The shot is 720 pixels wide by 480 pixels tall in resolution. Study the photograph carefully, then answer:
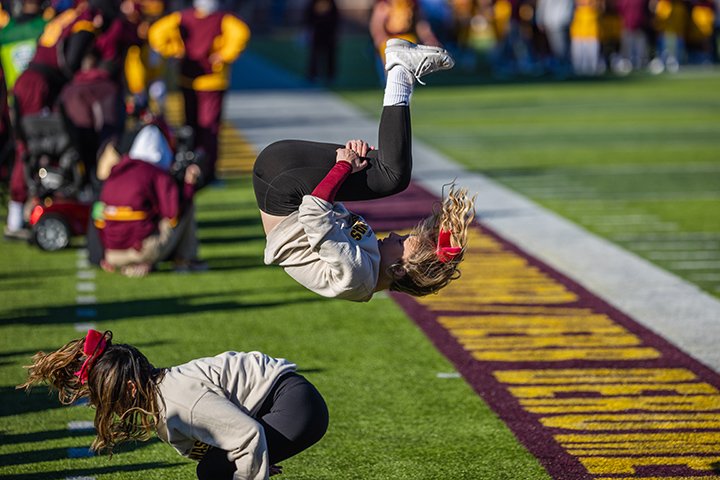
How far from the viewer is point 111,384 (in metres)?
4.68

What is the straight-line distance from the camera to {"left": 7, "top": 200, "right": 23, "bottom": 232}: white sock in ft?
38.9

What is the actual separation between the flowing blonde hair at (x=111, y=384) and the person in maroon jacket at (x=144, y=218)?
5.45 metres

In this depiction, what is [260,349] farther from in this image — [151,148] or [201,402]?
[201,402]

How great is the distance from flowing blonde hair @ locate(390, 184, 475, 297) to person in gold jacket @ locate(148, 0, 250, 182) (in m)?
9.20

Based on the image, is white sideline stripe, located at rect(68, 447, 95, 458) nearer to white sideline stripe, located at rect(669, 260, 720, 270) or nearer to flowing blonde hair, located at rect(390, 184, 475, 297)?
flowing blonde hair, located at rect(390, 184, 475, 297)

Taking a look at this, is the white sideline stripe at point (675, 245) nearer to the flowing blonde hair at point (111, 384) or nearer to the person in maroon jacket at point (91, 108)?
the person in maroon jacket at point (91, 108)

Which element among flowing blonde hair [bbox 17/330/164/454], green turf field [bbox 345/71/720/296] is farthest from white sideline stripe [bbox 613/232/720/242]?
flowing blonde hair [bbox 17/330/164/454]

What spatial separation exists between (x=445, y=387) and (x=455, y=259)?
231 cm

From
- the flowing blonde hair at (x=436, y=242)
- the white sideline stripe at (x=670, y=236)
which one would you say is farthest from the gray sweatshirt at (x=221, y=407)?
the white sideline stripe at (x=670, y=236)

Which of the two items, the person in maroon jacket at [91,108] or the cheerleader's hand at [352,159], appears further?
the person in maroon jacket at [91,108]

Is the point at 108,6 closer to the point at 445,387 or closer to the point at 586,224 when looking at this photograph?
the point at 586,224

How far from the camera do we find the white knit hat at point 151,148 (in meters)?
10.6

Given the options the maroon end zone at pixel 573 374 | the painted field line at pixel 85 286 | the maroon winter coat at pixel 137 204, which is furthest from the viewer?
the maroon winter coat at pixel 137 204

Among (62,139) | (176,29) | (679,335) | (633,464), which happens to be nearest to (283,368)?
(633,464)
